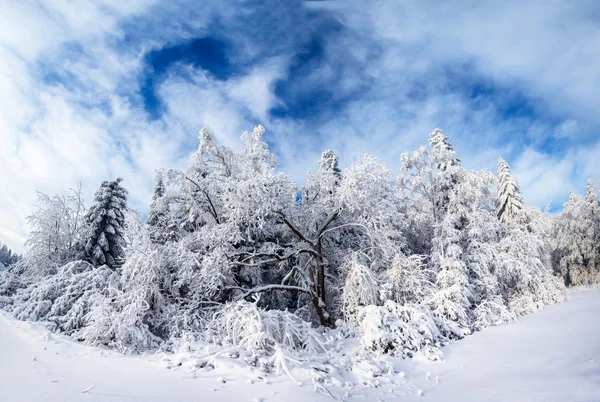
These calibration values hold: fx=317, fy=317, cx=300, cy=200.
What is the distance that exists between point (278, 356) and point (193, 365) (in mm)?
1734

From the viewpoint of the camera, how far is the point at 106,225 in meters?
16.4

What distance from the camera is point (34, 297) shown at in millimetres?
10188

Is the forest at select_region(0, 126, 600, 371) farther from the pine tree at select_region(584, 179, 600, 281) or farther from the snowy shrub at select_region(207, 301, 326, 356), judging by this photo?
the pine tree at select_region(584, 179, 600, 281)

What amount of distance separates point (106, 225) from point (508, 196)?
23.6 metres

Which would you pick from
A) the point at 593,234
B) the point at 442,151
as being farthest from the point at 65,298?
the point at 593,234

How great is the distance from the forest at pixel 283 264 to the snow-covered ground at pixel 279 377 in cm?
79

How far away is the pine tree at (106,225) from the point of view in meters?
16.0

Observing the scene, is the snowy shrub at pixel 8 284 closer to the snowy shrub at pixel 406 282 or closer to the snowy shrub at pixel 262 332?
the snowy shrub at pixel 262 332

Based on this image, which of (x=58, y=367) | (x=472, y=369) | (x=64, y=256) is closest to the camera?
(x=58, y=367)

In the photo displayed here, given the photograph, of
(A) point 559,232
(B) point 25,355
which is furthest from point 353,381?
(A) point 559,232

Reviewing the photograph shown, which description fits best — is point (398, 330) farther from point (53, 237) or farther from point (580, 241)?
point (580, 241)

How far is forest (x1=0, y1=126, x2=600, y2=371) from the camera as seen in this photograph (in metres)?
8.63

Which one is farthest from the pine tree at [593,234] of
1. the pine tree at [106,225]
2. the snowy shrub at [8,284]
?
the snowy shrub at [8,284]

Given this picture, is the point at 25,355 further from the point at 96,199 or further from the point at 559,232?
the point at 559,232
